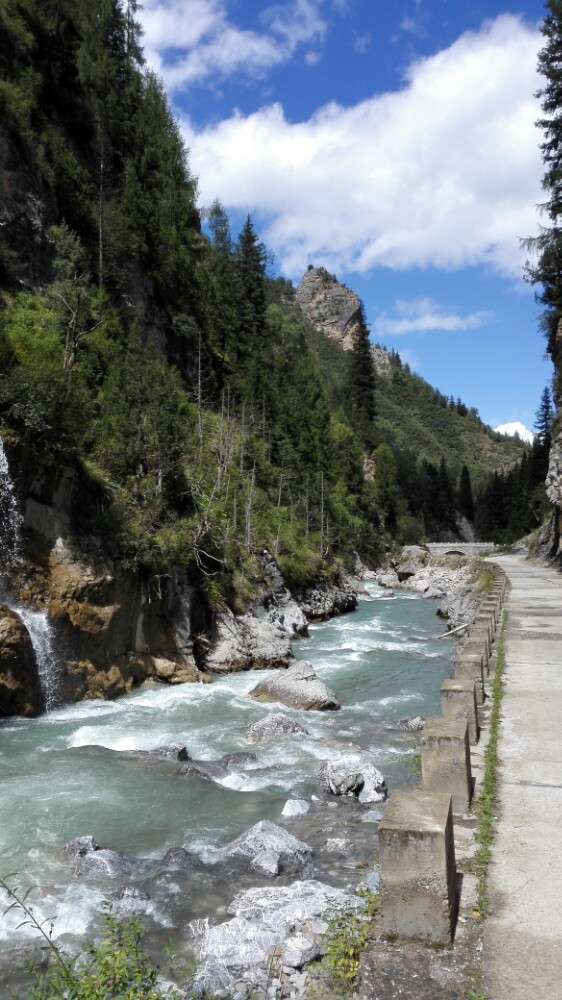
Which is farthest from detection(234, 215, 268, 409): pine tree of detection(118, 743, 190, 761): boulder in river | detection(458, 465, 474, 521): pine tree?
detection(458, 465, 474, 521): pine tree

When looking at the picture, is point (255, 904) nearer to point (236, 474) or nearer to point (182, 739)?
point (182, 739)

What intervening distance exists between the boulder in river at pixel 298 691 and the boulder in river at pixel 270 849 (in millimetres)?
7629

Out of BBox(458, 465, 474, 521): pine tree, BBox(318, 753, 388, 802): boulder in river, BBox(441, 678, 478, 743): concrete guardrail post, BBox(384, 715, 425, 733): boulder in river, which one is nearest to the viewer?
BBox(441, 678, 478, 743): concrete guardrail post

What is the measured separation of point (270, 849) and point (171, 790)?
312cm

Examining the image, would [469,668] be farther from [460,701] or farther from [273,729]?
[273,729]

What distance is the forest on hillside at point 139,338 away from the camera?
2322 cm

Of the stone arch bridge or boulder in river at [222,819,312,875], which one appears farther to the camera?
the stone arch bridge

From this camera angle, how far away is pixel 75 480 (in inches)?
770

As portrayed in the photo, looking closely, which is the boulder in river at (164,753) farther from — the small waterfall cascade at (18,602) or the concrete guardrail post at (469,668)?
the concrete guardrail post at (469,668)

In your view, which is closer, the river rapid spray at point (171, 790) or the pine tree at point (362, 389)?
the river rapid spray at point (171, 790)

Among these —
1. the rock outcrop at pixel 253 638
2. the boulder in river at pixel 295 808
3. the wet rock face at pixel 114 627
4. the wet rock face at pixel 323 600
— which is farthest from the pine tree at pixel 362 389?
the boulder in river at pixel 295 808

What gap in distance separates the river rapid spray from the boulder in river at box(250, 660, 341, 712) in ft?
1.51

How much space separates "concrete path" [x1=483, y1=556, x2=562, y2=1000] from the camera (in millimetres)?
4512

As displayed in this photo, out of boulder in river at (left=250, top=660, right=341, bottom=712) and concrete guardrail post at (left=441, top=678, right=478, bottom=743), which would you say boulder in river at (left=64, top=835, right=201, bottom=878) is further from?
boulder in river at (left=250, top=660, right=341, bottom=712)
